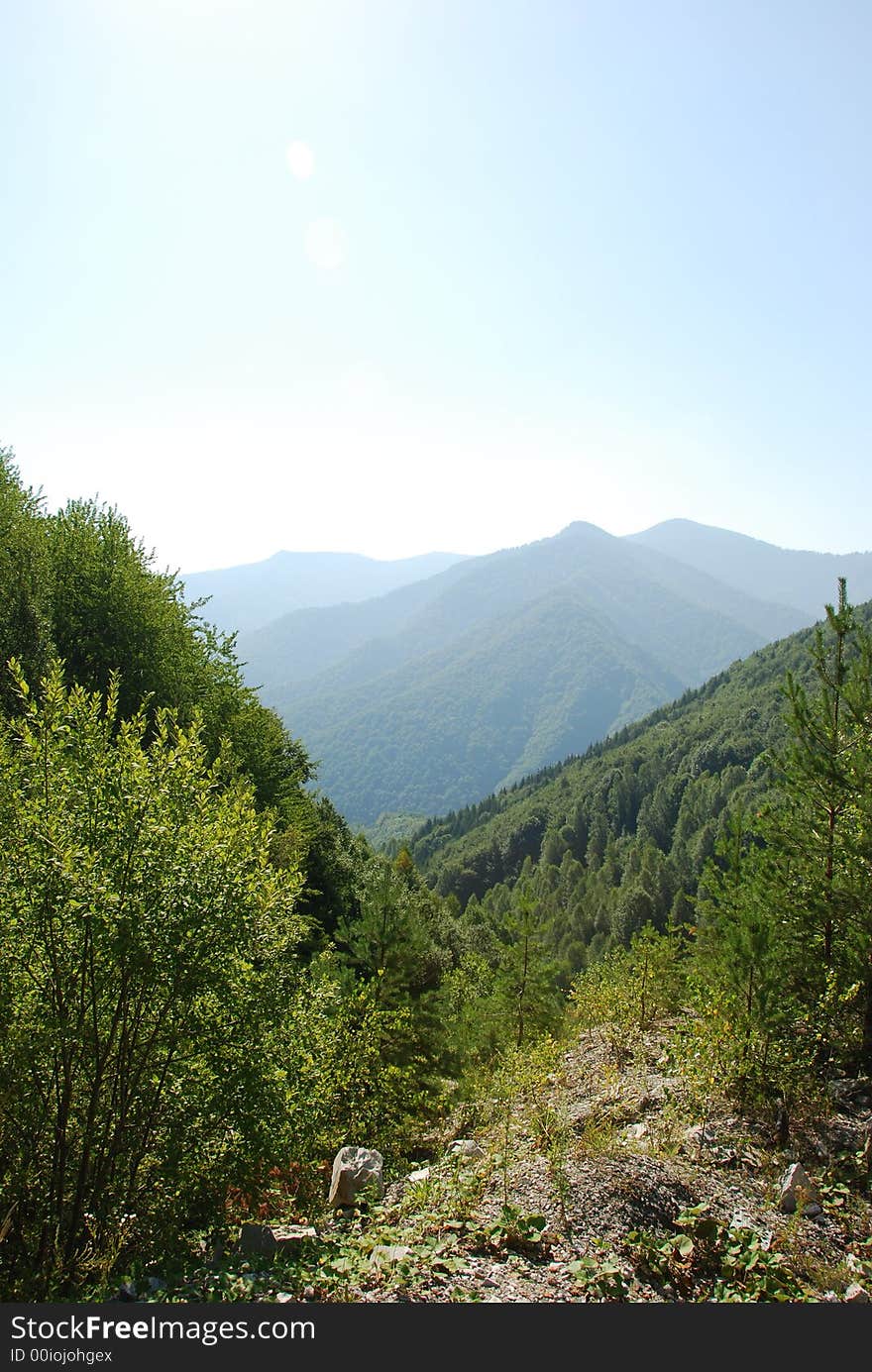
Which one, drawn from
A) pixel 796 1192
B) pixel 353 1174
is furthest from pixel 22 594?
pixel 796 1192

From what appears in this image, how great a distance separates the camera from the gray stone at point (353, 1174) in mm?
10289

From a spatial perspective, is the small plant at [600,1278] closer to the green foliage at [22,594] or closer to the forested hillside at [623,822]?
the green foliage at [22,594]

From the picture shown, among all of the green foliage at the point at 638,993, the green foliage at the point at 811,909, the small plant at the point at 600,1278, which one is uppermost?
the green foliage at the point at 811,909

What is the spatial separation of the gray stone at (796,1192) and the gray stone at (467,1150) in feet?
15.4

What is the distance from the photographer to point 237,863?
9047 mm

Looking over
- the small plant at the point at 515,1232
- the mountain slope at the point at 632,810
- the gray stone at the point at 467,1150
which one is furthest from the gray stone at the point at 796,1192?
the mountain slope at the point at 632,810

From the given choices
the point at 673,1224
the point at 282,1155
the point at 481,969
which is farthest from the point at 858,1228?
the point at 481,969

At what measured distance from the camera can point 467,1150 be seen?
1169 cm

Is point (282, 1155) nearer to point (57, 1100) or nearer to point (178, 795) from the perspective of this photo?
point (57, 1100)

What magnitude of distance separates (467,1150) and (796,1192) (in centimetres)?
528

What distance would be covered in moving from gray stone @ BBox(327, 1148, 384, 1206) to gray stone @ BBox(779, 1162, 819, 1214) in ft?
19.5

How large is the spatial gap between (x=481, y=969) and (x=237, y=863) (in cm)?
2468

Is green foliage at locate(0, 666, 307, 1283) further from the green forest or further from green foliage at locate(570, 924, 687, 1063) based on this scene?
green foliage at locate(570, 924, 687, 1063)

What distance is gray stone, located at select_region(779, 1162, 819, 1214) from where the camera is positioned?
8992 millimetres
